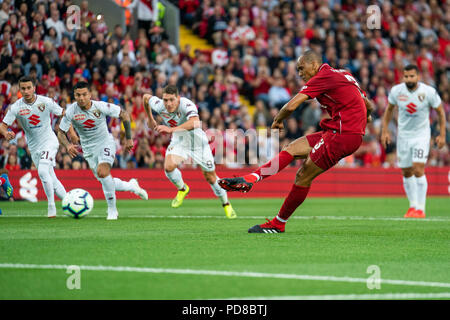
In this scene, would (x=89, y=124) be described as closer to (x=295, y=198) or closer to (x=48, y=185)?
(x=48, y=185)

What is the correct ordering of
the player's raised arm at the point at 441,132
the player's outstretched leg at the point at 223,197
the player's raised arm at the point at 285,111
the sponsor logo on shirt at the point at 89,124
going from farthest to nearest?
1. the player's raised arm at the point at 441,132
2. the player's outstretched leg at the point at 223,197
3. the sponsor logo on shirt at the point at 89,124
4. the player's raised arm at the point at 285,111

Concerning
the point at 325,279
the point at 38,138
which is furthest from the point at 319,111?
the point at 325,279

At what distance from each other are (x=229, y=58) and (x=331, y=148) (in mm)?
15555

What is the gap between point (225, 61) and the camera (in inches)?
966

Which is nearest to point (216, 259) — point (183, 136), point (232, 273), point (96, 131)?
point (232, 273)

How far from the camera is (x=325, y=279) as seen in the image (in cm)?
596

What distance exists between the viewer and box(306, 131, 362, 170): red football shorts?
9.32m

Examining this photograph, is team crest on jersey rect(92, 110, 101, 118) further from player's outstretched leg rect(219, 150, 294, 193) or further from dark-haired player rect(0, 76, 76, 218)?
player's outstretched leg rect(219, 150, 294, 193)

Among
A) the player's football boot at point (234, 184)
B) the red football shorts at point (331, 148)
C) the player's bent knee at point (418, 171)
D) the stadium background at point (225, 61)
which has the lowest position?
the player's football boot at point (234, 184)

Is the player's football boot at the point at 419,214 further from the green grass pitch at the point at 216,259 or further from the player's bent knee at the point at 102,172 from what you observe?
the player's bent knee at the point at 102,172

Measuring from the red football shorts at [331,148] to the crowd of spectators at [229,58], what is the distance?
10181mm

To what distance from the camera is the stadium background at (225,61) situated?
18.9 meters

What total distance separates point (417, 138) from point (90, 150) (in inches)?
226

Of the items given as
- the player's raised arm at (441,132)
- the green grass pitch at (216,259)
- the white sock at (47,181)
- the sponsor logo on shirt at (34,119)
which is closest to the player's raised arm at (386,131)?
the player's raised arm at (441,132)
